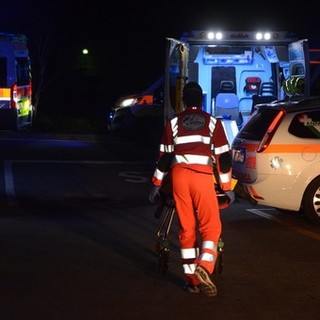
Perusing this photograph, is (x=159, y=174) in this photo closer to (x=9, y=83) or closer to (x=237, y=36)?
(x=237, y=36)

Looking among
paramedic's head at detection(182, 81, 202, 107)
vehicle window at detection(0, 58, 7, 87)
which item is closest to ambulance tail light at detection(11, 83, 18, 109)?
vehicle window at detection(0, 58, 7, 87)

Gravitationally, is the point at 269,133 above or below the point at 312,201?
above

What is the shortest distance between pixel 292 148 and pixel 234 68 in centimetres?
834

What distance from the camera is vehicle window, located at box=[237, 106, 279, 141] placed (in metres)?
9.67

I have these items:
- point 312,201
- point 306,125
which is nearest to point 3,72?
point 306,125

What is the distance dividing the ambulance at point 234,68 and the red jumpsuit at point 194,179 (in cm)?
681

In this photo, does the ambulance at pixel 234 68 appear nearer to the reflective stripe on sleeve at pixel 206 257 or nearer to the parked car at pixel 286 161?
the parked car at pixel 286 161

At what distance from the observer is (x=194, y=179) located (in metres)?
6.57

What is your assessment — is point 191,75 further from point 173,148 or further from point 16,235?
point 173,148

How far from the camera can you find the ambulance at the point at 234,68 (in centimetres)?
1379

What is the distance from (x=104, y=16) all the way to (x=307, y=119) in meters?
25.7

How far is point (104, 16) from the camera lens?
34281 millimetres

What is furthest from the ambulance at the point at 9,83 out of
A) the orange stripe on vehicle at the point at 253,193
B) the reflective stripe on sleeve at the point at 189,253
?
the reflective stripe on sleeve at the point at 189,253

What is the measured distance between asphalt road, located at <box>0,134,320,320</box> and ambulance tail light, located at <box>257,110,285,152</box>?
1.05 meters
